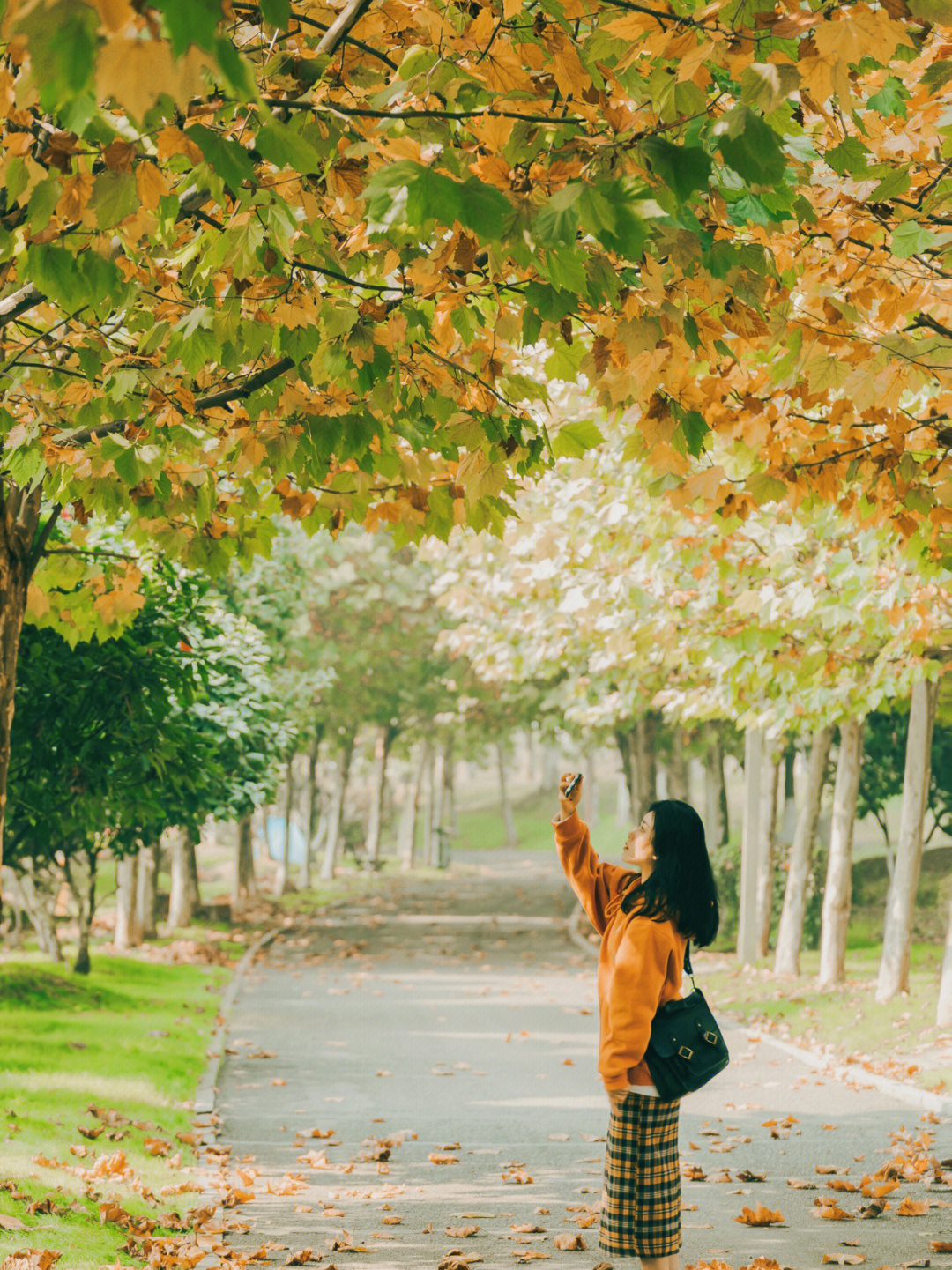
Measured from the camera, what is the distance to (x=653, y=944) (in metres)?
4.59

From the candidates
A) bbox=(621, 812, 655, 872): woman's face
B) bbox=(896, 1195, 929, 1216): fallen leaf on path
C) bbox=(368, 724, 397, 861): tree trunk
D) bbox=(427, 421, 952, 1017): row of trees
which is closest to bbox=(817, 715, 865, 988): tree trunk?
bbox=(427, 421, 952, 1017): row of trees

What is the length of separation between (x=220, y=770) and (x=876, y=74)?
9.07 metres

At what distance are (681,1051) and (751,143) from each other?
306 centimetres

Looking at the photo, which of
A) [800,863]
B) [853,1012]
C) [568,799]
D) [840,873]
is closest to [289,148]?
[568,799]

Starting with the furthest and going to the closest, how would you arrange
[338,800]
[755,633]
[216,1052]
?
[338,800] → [216,1052] → [755,633]

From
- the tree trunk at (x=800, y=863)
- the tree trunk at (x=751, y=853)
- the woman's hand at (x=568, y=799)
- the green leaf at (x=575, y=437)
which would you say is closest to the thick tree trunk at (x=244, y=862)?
the tree trunk at (x=751, y=853)

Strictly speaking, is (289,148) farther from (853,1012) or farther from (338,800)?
(338,800)

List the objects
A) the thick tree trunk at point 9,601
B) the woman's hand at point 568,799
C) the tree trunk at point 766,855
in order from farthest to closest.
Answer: the tree trunk at point 766,855, the thick tree trunk at point 9,601, the woman's hand at point 568,799

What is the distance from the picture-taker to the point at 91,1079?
9.43 meters

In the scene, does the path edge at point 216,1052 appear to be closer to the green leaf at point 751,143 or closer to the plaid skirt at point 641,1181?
the plaid skirt at point 641,1181

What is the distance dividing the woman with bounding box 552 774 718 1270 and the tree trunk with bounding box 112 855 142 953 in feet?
50.0

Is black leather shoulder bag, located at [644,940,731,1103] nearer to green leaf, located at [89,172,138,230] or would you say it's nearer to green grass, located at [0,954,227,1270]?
green grass, located at [0,954,227,1270]

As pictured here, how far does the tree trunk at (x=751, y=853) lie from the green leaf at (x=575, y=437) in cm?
1281

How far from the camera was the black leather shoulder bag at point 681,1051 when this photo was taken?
14.8 feet
